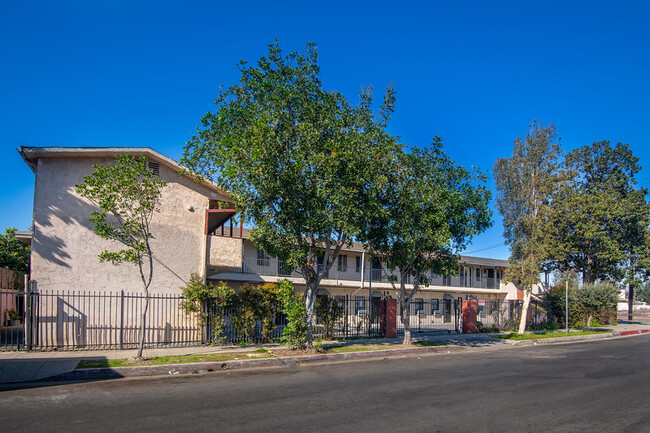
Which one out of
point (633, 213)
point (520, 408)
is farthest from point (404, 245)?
point (633, 213)

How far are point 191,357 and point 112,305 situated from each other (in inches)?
181

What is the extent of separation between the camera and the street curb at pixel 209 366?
37.5 ft

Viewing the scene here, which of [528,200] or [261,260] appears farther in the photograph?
[261,260]

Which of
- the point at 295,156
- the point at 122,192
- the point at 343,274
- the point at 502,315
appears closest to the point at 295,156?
the point at 295,156

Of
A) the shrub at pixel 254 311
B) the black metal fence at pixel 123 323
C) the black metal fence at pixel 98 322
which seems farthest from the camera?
the shrub at pixel 254 311

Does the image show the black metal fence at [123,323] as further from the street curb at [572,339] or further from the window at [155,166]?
the street curb at [572,339]

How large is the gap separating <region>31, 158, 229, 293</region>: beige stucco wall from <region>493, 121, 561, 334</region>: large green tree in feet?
55.2

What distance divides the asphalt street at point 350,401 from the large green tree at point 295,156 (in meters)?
4.33

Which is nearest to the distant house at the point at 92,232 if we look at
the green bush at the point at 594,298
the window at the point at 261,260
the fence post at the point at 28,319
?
the fence post at the point at 28,319

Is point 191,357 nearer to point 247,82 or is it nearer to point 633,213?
point 247,82

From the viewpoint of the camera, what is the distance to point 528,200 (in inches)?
979

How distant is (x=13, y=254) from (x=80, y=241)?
23.1 meters

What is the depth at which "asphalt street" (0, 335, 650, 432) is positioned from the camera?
717 cm

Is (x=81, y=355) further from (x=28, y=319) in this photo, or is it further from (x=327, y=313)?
(x=327, y=313)
